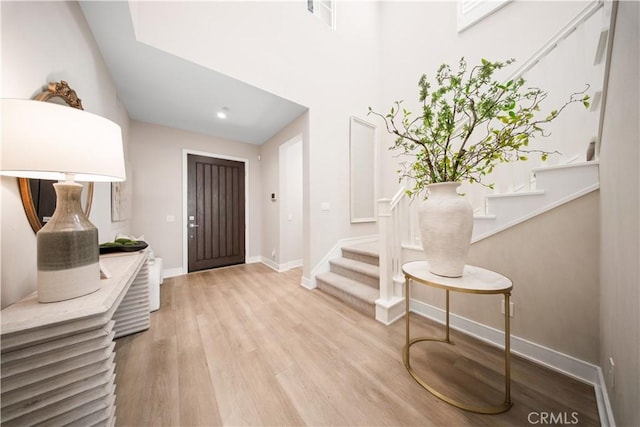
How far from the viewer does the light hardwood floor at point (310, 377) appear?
107cm

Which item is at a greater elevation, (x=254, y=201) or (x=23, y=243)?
(x=254, y=201)

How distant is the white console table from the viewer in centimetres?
63

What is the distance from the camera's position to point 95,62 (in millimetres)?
1785

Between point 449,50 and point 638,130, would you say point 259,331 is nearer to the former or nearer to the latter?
point 638,130

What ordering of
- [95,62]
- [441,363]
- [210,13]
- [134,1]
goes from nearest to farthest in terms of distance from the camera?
1. [441,363]
2. [134,1]
3. [95,62]
4. [210,13]

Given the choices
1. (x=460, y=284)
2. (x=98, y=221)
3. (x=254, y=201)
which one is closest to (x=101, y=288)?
(x=98, y=221)

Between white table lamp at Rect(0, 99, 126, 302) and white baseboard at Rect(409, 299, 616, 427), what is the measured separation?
243 cm

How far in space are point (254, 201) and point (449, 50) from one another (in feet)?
13.3

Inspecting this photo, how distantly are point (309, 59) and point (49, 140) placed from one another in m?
2.94

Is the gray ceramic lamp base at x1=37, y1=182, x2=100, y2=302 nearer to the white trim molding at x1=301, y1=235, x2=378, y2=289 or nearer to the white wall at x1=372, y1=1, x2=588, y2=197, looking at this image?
the white trim molding at x1=301, y1=235, x2=378, y2=289

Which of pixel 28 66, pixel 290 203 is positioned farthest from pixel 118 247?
pixel 290 203

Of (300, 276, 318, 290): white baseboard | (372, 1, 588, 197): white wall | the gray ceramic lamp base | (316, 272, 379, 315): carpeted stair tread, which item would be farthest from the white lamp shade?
(372, 1, 588, 197): white wall

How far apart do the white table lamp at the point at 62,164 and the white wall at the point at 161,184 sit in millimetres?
2657

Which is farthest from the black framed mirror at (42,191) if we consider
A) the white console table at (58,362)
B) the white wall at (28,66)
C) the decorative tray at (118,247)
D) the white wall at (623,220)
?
the white wall at (623,220)
